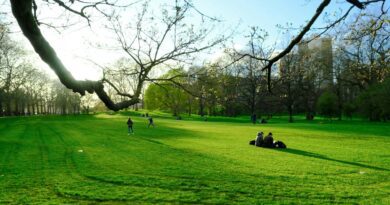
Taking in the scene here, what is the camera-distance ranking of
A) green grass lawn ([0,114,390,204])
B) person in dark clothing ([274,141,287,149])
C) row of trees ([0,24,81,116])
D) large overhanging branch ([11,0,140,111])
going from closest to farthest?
large overhanging branch ([11,0,140,111]), green grass lawn ([0,114,390,204]), person in dark clothing ([274,141,287,149]), row of trees ([0,24,81,116])

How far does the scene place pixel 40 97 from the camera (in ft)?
290

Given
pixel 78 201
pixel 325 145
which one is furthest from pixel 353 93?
pixel 78 201

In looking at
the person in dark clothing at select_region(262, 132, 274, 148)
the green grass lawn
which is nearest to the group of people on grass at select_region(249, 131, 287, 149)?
the person in dark clothing at select_region(262, 132, 274, 148)

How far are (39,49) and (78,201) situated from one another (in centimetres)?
953

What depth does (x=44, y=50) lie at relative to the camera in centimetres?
292

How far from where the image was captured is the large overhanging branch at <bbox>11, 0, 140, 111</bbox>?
2727 mm

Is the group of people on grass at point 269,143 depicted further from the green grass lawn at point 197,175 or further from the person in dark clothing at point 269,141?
the green grass lawn at point 197,175

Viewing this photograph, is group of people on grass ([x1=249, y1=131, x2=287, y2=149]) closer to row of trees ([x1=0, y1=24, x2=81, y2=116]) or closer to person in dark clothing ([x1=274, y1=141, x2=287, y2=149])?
person in dark clothing ([x1=274, y1=141, x2=287, y2=149])

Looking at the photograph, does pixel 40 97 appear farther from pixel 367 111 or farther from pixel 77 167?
pixel 77 167

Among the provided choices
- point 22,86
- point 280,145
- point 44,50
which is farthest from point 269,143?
point 22,86

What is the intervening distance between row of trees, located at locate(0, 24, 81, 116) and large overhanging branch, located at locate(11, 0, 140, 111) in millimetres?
39250

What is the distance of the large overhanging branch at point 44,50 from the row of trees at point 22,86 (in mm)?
39250

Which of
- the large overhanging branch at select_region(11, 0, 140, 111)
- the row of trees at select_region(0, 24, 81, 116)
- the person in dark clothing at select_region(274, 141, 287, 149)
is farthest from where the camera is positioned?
the row of trees at select_region(0, 24, 81, 116)

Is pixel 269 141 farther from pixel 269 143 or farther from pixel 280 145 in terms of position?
pixel 280 145
